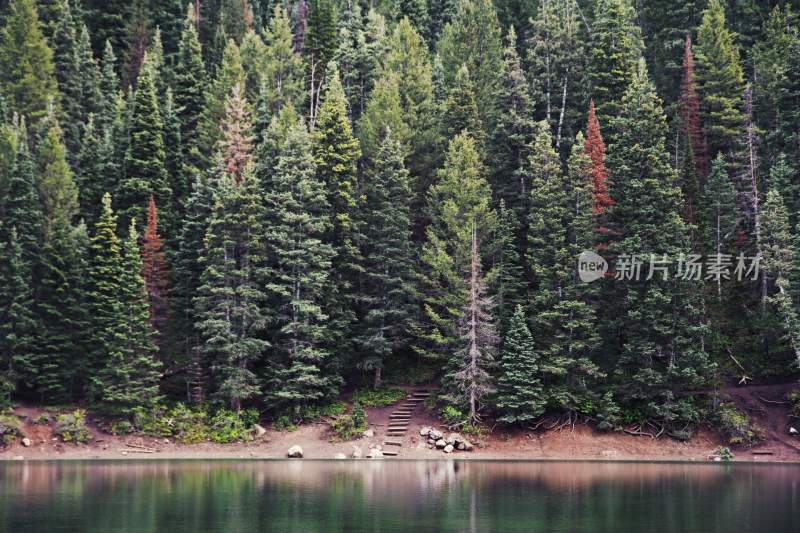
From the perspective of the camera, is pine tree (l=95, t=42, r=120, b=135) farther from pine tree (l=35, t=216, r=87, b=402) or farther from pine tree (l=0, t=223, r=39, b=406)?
pine tree (l=0, t=223, r=39, b=406)

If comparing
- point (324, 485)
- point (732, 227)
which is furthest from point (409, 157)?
point (324, 485)

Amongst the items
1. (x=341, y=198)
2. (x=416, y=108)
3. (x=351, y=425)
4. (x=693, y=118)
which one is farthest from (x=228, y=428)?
(x=693, y=118)

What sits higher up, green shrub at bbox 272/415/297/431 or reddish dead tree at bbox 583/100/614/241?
reddish dead tree at bbox 583/100/614/241

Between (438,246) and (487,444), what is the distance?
12813 mm

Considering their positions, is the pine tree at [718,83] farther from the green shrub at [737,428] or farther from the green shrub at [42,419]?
the green shrub at [42,419]

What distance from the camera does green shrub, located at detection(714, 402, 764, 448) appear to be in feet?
186

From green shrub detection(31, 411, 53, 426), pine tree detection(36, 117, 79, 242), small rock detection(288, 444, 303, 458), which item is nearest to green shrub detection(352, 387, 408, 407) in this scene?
small rock detection(288, 444, 303, 458)

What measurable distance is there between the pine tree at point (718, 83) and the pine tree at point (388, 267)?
945 inches

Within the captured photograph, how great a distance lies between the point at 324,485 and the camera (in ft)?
146

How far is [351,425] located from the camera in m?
60.4

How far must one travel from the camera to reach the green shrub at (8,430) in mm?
58031

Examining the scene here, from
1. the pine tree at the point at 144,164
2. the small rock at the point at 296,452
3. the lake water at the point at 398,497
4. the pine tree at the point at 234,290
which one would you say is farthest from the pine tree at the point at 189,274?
the lake water at the point at 398,497

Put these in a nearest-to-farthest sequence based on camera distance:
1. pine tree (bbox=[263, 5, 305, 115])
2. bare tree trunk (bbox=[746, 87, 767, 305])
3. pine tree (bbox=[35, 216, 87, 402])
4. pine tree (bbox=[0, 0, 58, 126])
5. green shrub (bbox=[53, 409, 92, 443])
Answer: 1. green shrub (bbox=[53, 409, 92, 443])
2. bare tree trunk (bbox=[746, 87, 767, 305])
3. pine tree (bbox=[35, 216, 87, 402])
4. pine tree (bbox=[263, 5, 305, 115])
5. pine tree (bbox=[0, 0, 58, 126])

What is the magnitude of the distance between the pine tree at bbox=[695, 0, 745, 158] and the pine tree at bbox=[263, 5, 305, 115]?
103 feet
